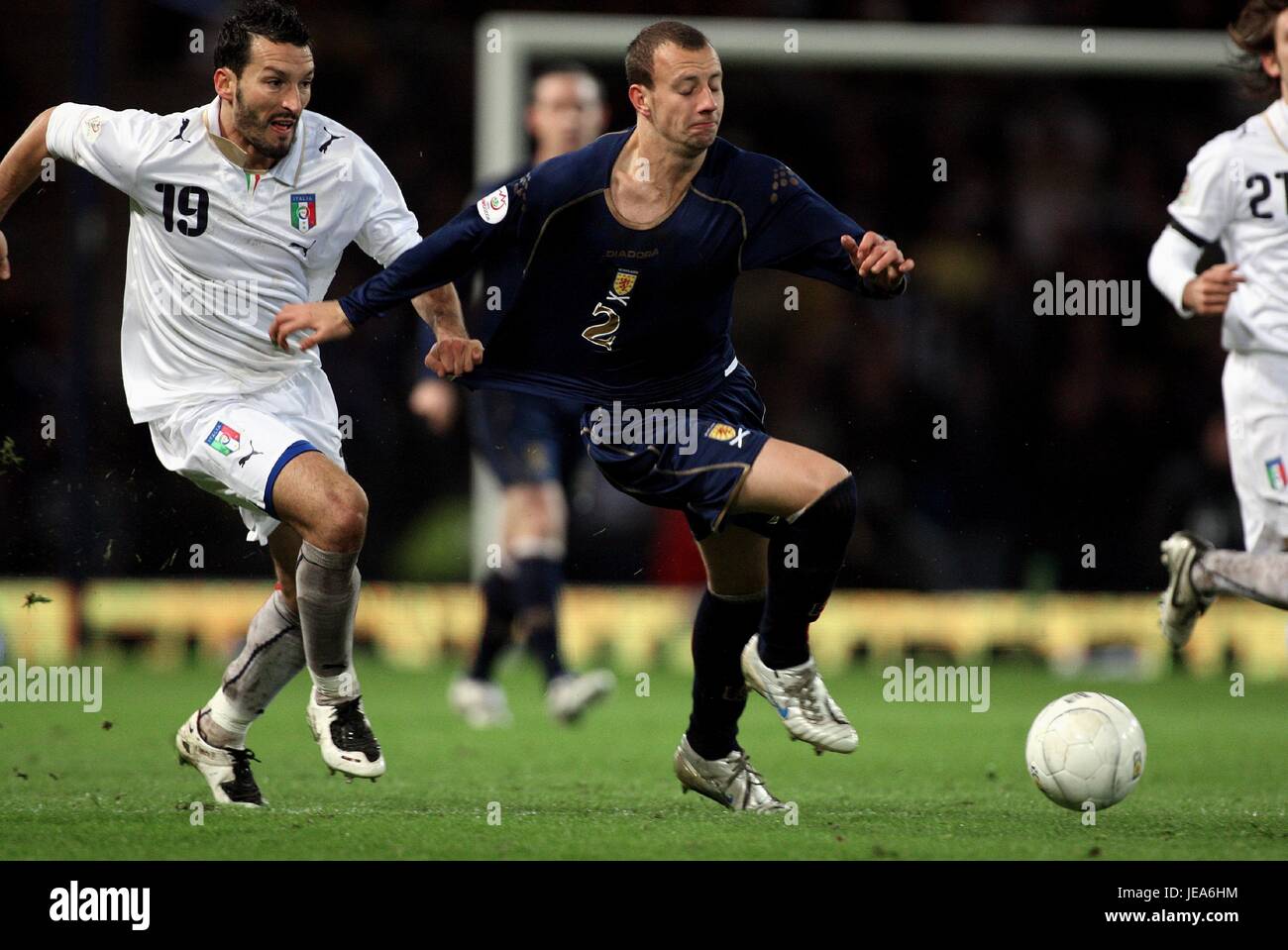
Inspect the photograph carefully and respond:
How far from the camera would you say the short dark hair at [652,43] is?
516 centimetres

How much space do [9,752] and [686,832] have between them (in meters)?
3.10

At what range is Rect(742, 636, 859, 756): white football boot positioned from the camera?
206 inches

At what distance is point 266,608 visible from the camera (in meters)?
5.76

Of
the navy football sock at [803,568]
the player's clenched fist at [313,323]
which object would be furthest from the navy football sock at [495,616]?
the player's clenched fist at [313,323]

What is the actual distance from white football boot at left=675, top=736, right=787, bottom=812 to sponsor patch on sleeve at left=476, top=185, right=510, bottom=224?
1.68 meters

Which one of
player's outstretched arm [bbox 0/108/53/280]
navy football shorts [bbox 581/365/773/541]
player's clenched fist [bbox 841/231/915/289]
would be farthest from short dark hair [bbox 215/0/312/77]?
player's clenched fist [bbox 841/231/915/289]

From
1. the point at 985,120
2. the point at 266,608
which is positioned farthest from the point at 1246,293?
the point at 985,120

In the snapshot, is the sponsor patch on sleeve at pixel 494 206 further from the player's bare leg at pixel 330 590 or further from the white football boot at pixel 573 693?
the white football boot at pixel 573 693

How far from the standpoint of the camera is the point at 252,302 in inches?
219

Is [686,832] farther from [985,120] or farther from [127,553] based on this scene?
[985,120]

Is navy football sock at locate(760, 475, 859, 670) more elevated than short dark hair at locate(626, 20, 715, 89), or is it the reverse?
short dark hair at locate(626, 20, 715, 89)

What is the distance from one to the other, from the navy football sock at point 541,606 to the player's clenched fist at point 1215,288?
126 inches

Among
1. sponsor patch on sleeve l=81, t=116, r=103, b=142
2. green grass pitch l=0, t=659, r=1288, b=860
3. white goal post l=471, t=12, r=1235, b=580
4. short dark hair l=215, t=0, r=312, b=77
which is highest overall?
white goal post l=471, t=12, r=1235, b=580

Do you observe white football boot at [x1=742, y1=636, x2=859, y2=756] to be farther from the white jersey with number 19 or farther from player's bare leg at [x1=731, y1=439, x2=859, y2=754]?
the white jersey with number 19
